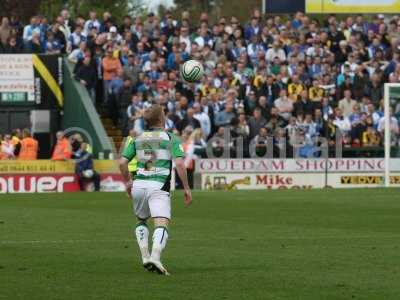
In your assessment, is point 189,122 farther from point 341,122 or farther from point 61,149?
point 341,122

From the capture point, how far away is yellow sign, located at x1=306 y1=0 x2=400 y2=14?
39.7 m

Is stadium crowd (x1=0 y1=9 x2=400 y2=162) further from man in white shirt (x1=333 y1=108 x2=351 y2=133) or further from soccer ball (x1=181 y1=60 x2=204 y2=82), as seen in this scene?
soccer ball (x1=181 y1=60 x2=204 y2=82)

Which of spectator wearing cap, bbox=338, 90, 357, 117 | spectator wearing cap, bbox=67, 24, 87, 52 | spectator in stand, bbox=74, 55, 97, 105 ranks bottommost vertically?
spectator wearing cap, bbox=338, 90, 357, 117

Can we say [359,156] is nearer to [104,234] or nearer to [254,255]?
[104,234]

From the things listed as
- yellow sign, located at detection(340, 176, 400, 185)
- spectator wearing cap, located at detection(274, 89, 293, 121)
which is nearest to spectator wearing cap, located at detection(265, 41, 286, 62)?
spectator wearing cap, located at detection(274, 89, 293, 121)

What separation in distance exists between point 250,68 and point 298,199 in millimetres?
9823

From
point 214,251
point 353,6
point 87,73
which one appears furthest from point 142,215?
point 353,6

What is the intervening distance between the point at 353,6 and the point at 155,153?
2755 cm

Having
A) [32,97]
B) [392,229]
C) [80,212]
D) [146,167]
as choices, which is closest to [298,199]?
[80,212]

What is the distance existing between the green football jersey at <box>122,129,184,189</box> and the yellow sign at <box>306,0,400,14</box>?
88.2 feet

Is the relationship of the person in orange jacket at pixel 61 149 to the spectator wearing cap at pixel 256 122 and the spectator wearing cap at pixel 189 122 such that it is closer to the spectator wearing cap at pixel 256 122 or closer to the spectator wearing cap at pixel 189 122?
the spectator wearing cap at pixel 189 122

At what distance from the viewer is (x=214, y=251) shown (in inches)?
626

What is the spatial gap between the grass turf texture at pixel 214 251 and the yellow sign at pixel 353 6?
1333cm

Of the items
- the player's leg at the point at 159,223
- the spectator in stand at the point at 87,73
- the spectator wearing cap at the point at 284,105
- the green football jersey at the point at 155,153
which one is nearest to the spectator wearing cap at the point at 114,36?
the spectator in stand at the point at 87,73
